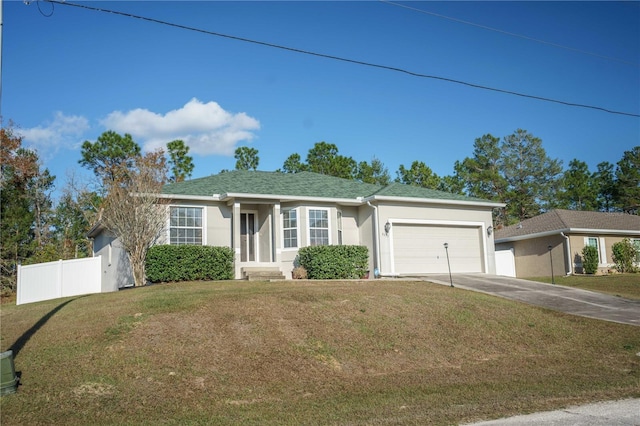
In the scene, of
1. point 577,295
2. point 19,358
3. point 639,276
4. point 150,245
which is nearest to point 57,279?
point 150,245

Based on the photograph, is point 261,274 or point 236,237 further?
point 236,237

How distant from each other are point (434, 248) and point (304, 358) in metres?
13.8

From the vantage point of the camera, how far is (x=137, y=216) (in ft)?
61.0

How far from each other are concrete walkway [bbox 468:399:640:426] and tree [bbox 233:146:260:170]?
3836 cm

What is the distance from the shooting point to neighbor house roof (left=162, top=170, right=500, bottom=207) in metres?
20.6

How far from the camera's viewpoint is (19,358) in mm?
9367

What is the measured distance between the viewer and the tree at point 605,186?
51934 millimetres

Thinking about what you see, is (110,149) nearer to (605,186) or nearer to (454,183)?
(454,183)

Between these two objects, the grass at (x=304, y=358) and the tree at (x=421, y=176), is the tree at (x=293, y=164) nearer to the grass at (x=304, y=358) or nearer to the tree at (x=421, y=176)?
the tree at (x=421, y=176)

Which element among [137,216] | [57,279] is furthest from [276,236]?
[57,279]

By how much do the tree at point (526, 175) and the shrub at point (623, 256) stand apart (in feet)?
69.1

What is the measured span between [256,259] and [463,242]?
9205 millimetres

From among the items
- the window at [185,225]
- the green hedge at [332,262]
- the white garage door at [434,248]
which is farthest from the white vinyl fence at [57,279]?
the white garage door at [434,248]

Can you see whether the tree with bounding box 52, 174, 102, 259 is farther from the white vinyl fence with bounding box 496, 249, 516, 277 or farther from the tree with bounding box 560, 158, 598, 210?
the tree with bounding box 560, 158, 598, 210
